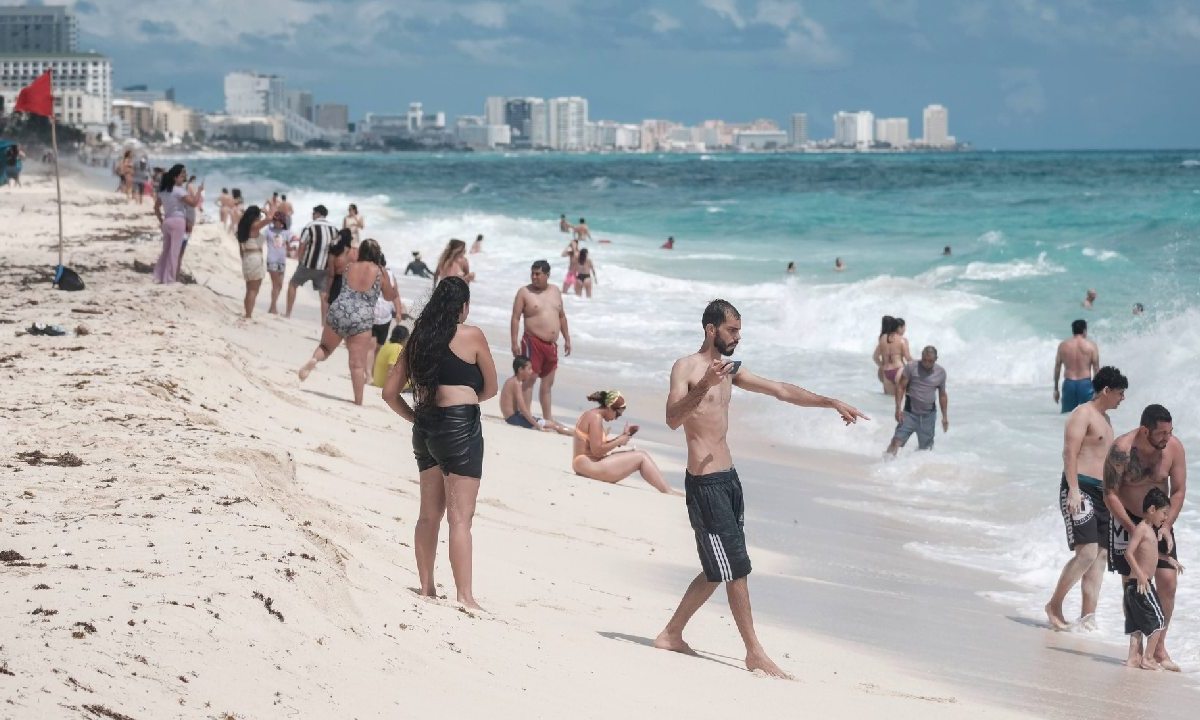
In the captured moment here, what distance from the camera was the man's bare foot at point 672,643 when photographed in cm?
591

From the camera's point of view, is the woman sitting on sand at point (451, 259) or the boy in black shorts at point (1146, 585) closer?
the boy in black shorts at point (1146, 585)

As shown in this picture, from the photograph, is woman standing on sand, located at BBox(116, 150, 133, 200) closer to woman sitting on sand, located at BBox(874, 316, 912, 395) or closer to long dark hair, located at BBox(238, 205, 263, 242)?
long dark hair, located at BBox(238, 205, 263, 242)

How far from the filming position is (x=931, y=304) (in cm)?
2414

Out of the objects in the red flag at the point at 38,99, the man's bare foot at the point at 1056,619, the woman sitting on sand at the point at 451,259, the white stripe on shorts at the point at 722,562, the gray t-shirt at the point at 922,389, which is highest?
the red flag at the point at 38,99

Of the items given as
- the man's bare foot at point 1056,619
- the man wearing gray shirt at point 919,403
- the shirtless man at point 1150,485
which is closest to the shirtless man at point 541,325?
the man wearing gray shirt at point 919,403

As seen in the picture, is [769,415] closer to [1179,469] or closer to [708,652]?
[1179,469]

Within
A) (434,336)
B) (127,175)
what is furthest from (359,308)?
(127,175)

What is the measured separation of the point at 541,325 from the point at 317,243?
386 centimetres

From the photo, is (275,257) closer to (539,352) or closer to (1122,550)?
(539,352)

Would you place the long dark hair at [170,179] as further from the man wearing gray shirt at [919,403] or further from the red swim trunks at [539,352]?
the man wearing gray shirt at [919,403]

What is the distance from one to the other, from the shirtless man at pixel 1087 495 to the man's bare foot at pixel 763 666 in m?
2.49

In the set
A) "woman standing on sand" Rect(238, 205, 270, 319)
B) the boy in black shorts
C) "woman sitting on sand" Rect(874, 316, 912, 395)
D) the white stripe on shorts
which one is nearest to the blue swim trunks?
"woman sitting on sand" Rect(874, 316, 912, 395)

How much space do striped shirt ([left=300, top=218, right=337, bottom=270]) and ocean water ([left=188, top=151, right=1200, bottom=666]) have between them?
3529mm

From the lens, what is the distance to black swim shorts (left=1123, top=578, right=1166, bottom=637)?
268 inches
